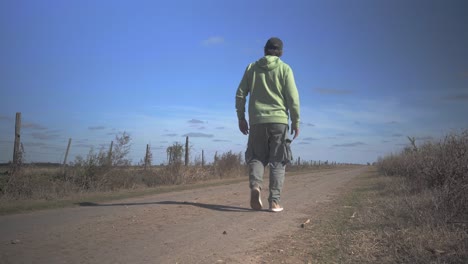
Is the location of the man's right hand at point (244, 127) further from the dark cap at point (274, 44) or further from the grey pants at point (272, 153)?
the dark cap at point (274, 44)

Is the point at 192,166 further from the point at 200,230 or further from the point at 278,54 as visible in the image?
the point at 200,230

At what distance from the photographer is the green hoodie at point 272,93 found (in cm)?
596

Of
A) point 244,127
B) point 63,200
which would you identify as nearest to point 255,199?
point 244,127

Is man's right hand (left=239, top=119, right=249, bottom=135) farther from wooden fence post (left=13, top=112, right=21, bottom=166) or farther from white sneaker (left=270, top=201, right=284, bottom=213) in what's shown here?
wooden fence post (left=13, top=112, right=21, bottom=166)

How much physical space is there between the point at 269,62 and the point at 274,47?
0.32 m

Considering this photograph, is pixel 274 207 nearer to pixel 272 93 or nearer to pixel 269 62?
pixel 272 93

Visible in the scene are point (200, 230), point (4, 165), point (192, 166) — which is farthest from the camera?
point (192, 166)

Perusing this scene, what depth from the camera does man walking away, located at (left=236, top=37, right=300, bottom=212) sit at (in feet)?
19.3

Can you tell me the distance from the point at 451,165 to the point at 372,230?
3.12m

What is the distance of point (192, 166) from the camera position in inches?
806

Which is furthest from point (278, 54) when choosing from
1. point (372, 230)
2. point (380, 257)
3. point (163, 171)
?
point (163, 171)

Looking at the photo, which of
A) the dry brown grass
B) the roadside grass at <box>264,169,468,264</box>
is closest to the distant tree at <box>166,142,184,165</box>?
the dry brown grass

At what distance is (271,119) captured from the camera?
5.91 meters

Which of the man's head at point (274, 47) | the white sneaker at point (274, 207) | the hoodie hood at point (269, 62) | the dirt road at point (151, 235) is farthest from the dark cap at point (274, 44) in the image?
the dirt road at point (151, 235)
